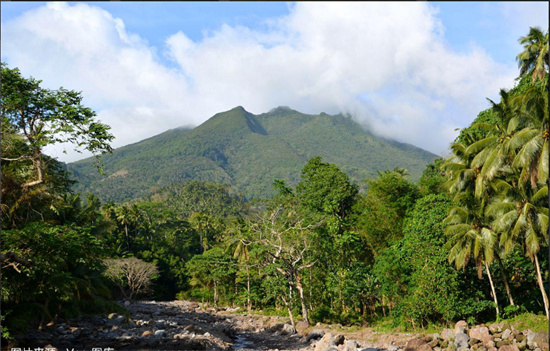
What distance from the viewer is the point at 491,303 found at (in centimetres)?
1975

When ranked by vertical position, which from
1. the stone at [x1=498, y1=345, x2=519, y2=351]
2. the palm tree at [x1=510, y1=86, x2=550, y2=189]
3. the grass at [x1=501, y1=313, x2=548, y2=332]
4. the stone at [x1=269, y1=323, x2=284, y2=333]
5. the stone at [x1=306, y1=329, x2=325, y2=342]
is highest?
the palm tree at [x1=510, y1=86, x2=550, y2=189]

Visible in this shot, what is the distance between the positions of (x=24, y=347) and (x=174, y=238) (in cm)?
4658

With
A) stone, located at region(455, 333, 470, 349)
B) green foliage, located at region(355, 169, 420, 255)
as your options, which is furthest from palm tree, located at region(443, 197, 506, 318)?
green foliage, located at region(355, 169, 420, 255)

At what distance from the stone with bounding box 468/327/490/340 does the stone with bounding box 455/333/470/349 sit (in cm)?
40

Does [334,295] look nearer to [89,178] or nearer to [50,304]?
[50,304]

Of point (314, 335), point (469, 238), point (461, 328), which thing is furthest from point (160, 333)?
point (469, 238)

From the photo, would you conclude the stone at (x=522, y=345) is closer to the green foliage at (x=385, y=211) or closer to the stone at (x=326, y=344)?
the stone at (x=326, y=344)

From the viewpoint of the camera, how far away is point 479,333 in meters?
16.8

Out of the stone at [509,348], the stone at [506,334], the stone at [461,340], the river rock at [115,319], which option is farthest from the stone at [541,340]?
the river rock at [115,319]

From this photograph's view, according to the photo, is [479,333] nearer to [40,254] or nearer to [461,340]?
[461,340]

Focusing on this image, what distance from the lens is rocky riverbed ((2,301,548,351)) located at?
16031mm

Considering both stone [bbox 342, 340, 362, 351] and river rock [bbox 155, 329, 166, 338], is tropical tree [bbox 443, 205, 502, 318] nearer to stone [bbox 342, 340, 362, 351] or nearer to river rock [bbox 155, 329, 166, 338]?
stone [bbox 342, 340, 362, 351]

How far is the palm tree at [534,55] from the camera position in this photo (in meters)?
21.0

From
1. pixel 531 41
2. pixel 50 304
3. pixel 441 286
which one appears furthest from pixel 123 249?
pixel 531 41
